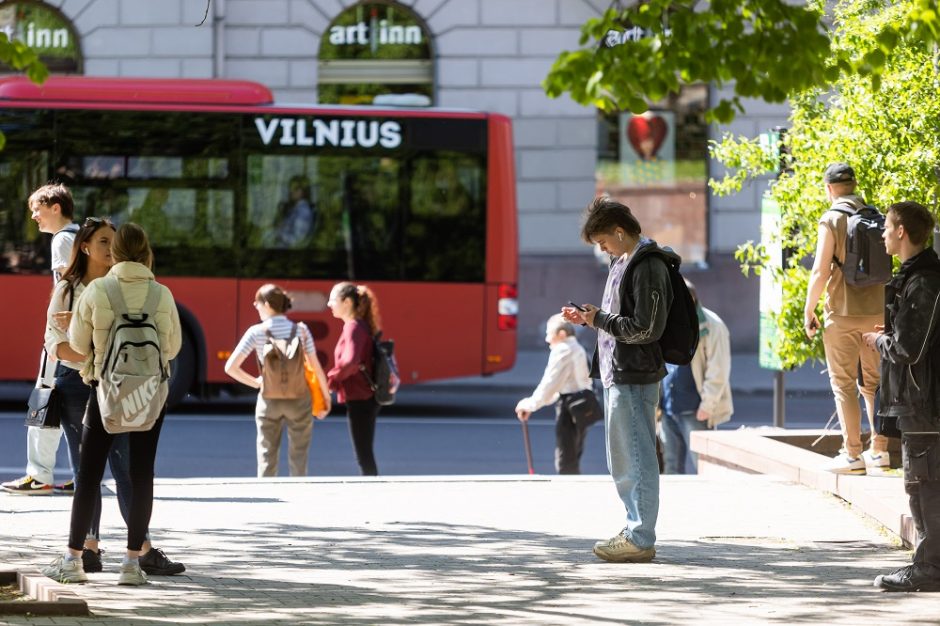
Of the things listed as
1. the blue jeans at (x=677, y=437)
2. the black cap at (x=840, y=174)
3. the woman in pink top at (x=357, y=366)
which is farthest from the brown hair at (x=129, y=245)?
the blue jeans at (x=677, y=437)

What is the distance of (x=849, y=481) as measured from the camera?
9.63 meters

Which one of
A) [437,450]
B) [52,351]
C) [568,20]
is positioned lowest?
[437,450]

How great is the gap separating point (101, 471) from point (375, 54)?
59.4ft

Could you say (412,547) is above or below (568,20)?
below

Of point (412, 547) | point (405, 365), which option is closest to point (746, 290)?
point (405, 365)

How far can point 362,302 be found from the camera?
11797mm

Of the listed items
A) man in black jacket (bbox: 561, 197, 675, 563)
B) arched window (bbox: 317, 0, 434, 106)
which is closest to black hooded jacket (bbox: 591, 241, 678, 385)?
man in black jacket (bbox: 561, 197, 675, 563)

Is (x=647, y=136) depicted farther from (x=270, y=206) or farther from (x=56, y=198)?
(x=56, y=198)

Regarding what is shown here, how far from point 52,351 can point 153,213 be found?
9390mm

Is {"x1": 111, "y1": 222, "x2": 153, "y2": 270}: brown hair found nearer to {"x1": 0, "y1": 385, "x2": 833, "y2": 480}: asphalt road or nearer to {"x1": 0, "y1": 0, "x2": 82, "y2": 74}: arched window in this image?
{"x1": 0, "y1": 385, "x2": 833, "y2": 480}: asphalt road

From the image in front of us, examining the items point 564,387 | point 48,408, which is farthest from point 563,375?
point 48,408

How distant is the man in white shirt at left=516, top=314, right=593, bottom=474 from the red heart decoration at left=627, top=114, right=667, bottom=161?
13398 millimetres

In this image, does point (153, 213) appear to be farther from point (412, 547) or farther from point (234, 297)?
point (412, 547)

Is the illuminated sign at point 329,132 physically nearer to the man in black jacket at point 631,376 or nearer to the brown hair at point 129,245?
the man in black jacket at point 631,376
